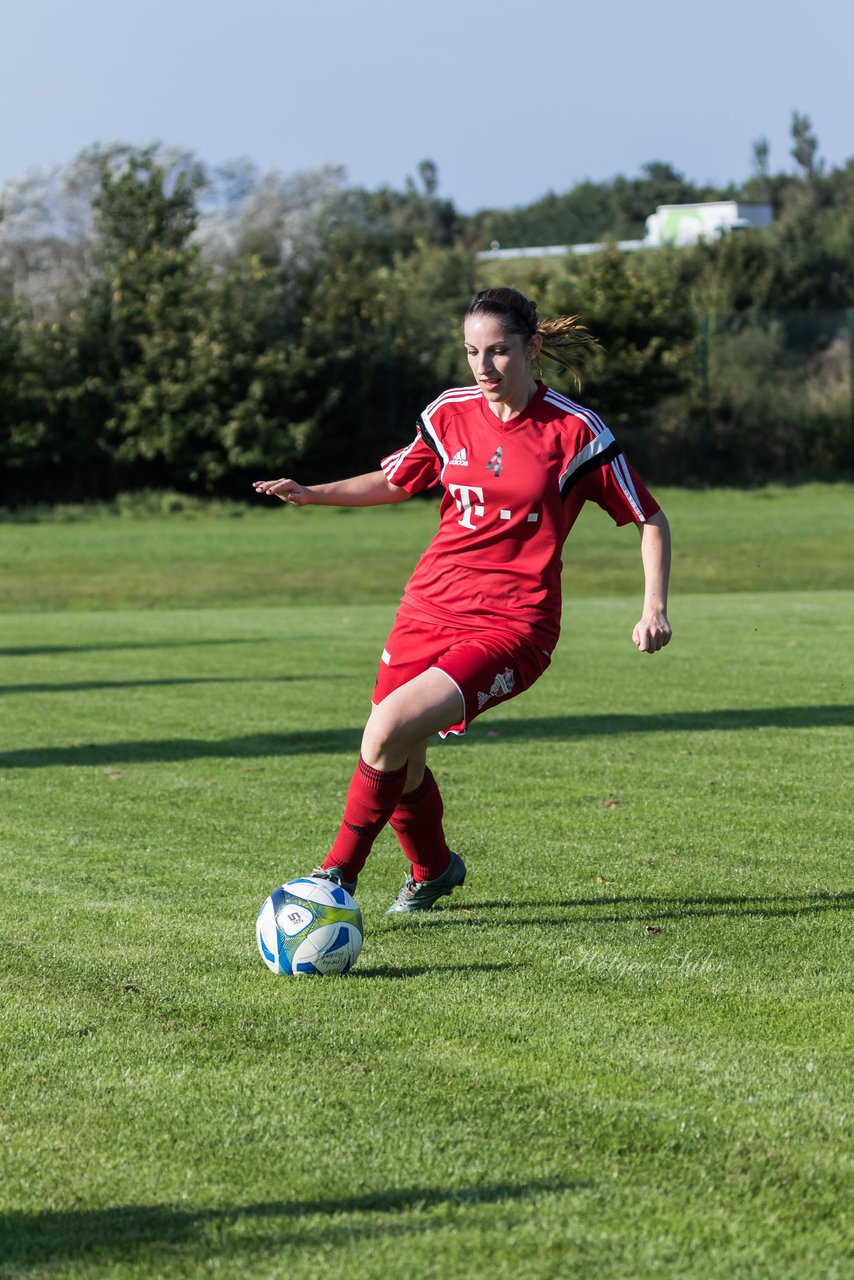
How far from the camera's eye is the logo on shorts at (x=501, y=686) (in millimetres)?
5301

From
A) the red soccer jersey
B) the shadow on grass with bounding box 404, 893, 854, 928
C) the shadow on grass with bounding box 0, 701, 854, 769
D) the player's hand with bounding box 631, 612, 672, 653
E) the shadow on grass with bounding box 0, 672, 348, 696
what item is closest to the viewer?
the player's hand with bounding box 631, 612, 672, 653

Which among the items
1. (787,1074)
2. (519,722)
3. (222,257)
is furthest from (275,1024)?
(222,257)

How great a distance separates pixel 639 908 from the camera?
5.82 metres

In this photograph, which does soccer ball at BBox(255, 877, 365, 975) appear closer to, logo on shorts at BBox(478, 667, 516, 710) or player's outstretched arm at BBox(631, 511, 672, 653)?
logo on shorts at BBox(478, 667, 516, 710)

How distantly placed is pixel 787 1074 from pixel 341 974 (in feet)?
5.18

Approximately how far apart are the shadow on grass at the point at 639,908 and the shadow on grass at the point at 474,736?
3.90 meters

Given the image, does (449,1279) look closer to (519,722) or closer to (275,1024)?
(275,1024)

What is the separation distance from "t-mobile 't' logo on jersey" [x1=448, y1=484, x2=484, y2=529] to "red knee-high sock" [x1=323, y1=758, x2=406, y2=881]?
0.91 meters

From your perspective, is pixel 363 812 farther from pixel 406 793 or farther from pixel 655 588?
pixel 655 588

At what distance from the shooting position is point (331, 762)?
9336 mm

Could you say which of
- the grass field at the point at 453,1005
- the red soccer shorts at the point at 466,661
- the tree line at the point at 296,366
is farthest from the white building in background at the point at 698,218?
the red soccer shorts at the point at 466,661

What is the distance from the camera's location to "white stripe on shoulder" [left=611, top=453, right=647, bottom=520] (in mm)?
5457

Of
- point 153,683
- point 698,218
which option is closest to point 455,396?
point 153,683

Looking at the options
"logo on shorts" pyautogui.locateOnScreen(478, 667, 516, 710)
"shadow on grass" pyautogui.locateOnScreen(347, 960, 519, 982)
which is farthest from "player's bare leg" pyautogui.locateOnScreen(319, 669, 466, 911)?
"shadow on grass" pyautogui.locateOnScreen(347, 960, 519, 982)
